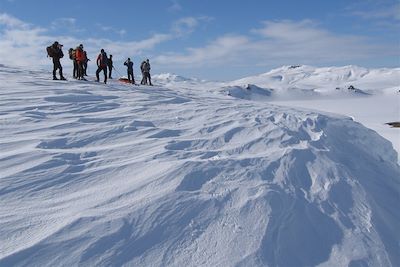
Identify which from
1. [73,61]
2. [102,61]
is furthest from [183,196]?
[73,61]

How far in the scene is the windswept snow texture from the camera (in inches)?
143

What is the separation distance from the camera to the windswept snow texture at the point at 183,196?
143 inches

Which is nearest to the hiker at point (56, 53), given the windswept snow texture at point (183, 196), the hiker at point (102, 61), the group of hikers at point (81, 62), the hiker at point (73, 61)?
the group of hikers at point (81, 62)

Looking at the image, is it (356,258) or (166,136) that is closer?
(356,258)

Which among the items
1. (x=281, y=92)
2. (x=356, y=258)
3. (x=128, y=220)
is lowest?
(x=281, y=92)

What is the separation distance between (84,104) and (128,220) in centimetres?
559

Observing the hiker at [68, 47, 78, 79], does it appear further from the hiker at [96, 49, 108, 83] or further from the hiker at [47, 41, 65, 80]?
the hiker at [47, 41, 65, 80]

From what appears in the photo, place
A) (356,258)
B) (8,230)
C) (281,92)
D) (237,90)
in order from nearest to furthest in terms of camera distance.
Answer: (8,230) → (356,258) → (237,90) → (281,92)

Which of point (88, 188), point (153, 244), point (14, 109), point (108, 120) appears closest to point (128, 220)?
point (153, 244)

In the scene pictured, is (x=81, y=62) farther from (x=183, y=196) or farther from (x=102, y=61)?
(x=183, y=196)

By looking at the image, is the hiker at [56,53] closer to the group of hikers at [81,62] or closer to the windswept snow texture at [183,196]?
the group of hikers at [81,62]

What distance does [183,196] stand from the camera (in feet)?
14.6

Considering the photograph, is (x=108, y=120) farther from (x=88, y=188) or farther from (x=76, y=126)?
(x=88, y=188)

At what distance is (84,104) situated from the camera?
8.99m
